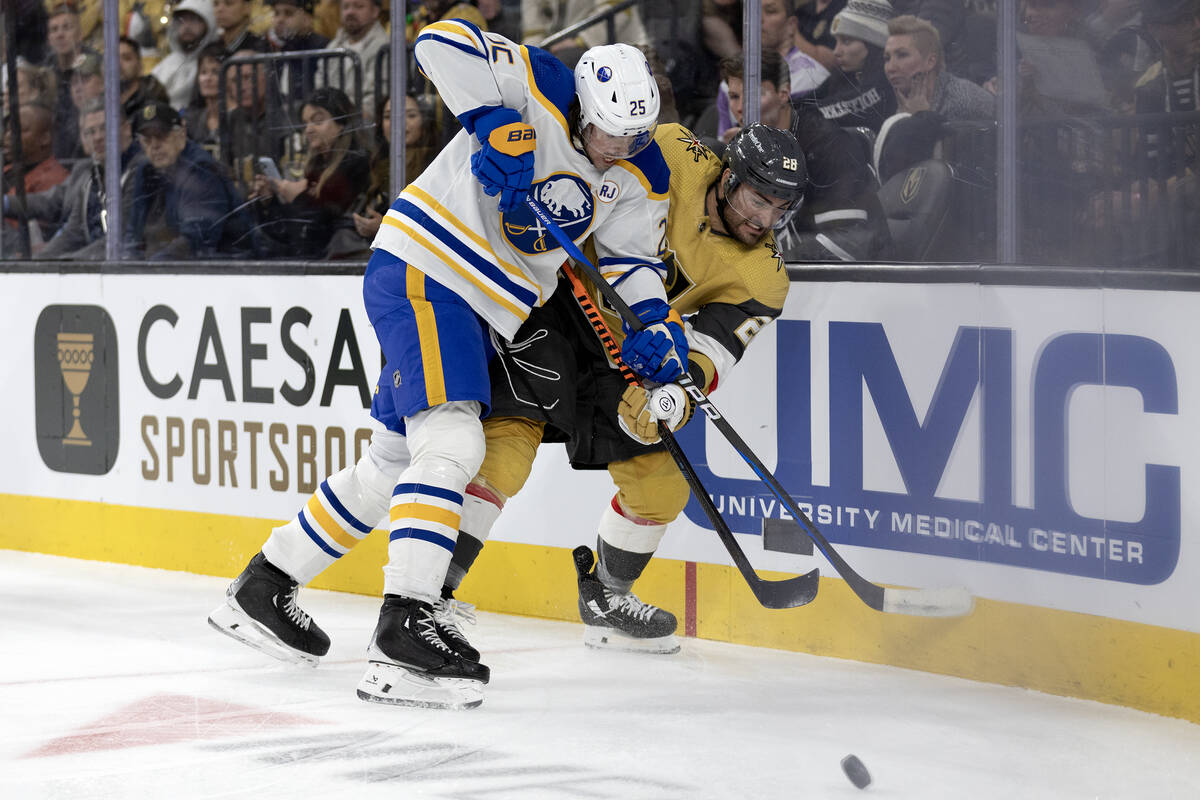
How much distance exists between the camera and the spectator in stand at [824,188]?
328 centimetres

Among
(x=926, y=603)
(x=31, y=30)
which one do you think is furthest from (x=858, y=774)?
(x=31, y=30)

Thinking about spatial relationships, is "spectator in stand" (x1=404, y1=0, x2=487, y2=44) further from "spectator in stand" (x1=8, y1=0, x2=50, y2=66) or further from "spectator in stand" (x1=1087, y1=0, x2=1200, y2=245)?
"spectator in stand" (x1=1087, y1=0, x2=1200, y2=245)

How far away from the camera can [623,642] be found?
10.7ft

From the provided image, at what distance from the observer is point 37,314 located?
180 inches

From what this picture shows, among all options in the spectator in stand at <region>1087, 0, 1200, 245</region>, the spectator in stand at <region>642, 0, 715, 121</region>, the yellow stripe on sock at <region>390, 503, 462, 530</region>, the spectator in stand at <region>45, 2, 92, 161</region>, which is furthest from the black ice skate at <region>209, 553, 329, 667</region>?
the spectator in stand at <region>45, 2, 92, 161</region>

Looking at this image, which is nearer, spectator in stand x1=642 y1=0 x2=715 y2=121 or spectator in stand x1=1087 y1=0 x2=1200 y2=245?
spectator in stand x1=1087 y1=0 x2=1200 y2=245

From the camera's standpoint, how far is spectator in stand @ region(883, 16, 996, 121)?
10.3 feet

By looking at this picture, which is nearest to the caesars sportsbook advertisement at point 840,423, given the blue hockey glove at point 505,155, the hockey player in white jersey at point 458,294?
the hockey player in white jersey at point 458,294

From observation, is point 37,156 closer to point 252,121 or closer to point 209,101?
point 209,101

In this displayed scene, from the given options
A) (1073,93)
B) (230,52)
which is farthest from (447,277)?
(230,52)

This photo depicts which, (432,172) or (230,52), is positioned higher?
(230,52)

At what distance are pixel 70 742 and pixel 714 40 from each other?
2.00m

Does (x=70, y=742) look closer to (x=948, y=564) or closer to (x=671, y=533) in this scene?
(x=671, y=533)

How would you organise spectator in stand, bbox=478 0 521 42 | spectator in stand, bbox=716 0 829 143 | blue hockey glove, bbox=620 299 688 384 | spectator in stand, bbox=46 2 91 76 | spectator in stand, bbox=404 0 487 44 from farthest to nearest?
spectator in stand, bbox=46 2 91 76 → spectator in stand, bbox=404 0 487 44 → spectator in stand, bbox=478 0 521 42 → spectator in stand, bbox=716 0 829 143 → blue hockey glove, bbox=620 299 688 384
